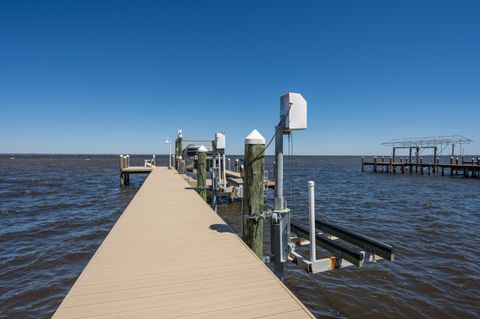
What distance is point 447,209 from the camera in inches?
567

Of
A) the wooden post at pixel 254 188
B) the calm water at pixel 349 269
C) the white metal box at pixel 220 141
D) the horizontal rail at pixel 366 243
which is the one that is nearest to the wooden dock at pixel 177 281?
the wooden post at pixel 254 188

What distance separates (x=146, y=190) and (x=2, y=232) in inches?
210

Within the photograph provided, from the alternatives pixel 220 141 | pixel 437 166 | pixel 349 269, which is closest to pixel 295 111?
pixel 349 269

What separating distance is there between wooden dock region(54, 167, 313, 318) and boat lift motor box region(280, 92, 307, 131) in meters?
2.29

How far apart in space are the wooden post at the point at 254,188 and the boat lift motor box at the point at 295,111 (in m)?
0.89

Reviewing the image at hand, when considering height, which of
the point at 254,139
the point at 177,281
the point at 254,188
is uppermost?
the point at 254,139

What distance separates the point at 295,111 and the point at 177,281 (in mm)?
3191

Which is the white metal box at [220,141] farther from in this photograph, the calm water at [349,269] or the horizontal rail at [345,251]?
the horizontal rail at [345,251]

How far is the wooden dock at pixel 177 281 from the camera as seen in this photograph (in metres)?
2.81

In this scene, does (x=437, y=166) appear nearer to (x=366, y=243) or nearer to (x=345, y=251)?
(x=366, y=243)

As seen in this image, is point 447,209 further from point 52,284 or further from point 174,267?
point 52,284

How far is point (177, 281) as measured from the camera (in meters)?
3.46

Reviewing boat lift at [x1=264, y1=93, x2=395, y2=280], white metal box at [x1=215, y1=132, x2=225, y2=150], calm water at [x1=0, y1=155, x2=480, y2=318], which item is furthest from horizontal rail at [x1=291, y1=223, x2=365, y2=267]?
white metal box at [x1=215, y1=132, x2=225, y2=150]

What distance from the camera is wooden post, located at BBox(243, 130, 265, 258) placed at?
5.27m
